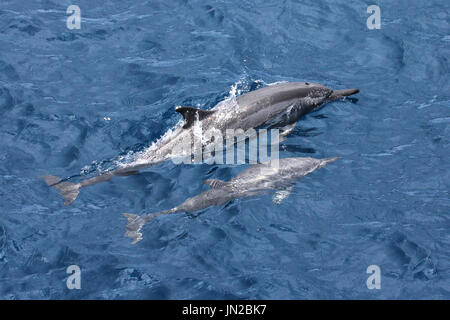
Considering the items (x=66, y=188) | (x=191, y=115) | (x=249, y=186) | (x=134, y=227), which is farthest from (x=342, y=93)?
(x=66, y=188)

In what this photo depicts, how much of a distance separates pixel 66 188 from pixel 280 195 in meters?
4.02

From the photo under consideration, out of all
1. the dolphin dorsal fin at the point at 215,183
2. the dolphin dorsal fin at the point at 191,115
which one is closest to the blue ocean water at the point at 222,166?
the dolphin dorsal fin at the point at 215,183

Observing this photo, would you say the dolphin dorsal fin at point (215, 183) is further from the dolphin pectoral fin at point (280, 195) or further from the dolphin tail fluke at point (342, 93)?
the dolphin tail fluke at point (342, 93)

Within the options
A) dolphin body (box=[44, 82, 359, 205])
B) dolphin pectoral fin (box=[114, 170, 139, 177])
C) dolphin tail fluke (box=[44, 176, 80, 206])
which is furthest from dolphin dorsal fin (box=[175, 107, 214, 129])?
dolphin tail fluke (box=[44, 176, 80, 206])

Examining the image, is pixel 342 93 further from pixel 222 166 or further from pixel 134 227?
pixel 134 227

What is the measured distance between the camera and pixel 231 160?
467 inches

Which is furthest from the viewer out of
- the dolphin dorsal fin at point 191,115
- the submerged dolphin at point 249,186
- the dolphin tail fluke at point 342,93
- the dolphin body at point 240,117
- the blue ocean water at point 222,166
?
the dolphin tail fluke at point 342,93

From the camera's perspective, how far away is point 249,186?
1095 centimetres

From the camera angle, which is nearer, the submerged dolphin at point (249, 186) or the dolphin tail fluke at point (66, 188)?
the submerged dolphin at point (249, 186)

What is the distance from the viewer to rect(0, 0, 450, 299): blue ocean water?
983cm

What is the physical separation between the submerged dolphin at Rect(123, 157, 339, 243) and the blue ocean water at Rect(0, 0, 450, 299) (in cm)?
17

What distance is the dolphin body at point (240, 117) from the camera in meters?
11.5

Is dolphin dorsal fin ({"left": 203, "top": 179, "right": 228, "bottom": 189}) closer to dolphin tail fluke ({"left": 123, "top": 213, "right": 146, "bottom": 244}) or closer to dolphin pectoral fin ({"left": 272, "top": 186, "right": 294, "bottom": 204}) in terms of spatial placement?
dolphin pectoral fin ({"left": 272, "top": 186, "right": 294, "bottom": 204})
